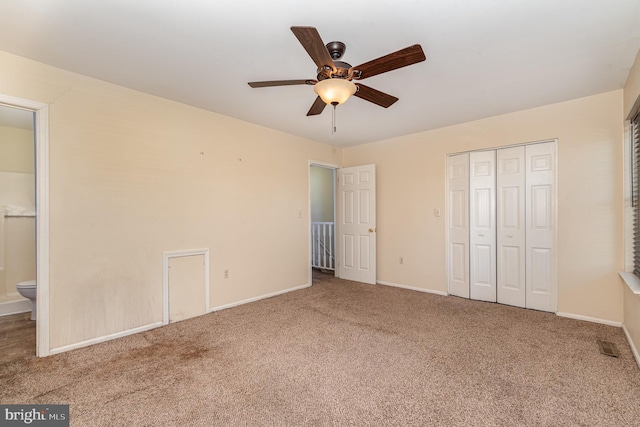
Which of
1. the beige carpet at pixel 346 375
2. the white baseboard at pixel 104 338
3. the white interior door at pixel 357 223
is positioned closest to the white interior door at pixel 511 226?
the beige carpet at pixel 346 375

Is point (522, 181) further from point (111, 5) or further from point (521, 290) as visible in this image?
point (111, 5)

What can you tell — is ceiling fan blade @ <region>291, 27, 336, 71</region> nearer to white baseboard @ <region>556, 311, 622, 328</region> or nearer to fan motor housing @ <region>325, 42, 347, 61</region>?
fan motor housing @ <region>325, 42, 347, 61</region>

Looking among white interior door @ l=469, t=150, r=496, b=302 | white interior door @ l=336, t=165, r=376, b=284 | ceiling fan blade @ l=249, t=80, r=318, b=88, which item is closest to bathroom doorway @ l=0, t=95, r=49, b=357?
ceiling fan blade @ l=249, t=80, r=318, b=88

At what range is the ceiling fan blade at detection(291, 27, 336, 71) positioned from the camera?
60.8 inches

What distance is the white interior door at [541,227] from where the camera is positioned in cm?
343

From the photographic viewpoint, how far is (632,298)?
2.57 m

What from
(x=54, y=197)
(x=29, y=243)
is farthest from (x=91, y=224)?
(x=29, y=243)

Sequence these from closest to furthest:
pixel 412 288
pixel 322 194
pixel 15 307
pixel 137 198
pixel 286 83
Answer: pixel 286 83 < pixel 137 198 < pixel 15 307 < pixel 412 288 < pixel 322 194

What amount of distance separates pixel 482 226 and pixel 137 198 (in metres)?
4.07

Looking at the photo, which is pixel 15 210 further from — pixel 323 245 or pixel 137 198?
Answer: pixel 323 245

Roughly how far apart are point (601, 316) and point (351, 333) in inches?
103

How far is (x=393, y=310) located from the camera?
361 cm

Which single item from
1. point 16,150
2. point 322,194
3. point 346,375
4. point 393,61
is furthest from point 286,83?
point 322,194

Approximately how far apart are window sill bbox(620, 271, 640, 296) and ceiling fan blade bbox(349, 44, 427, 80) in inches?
93.1
